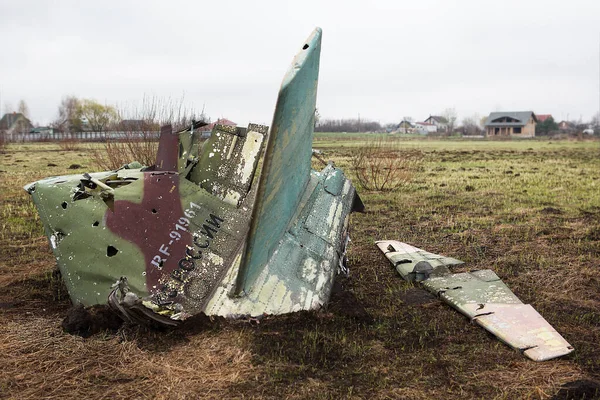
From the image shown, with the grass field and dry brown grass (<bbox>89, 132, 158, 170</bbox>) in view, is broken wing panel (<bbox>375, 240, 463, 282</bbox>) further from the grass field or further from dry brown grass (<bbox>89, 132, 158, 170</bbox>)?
dry brown grass (<bbox>89, 132, 158, 170</bbox>)

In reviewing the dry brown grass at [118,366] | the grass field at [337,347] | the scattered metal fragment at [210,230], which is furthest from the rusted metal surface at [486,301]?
the dry brown grass at [118,366]

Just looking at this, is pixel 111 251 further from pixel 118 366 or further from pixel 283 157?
pixel 283 157

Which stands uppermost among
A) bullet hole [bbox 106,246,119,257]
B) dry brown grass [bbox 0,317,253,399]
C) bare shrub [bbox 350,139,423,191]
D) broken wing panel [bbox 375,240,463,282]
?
bare shrub [bbox 350,139,423,191]

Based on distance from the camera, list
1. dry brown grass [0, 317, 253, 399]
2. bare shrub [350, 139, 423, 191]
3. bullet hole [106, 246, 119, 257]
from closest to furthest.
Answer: dry brown grass [0, 317, 253, 399] < bullet hole [106, 246, 119, 257] < bare shrub [350, 139, 423, 191]

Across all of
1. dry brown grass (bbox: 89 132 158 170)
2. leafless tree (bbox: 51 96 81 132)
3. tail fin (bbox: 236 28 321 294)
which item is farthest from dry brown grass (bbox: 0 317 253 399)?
leafless tree (bbox: 51 96 81 132)

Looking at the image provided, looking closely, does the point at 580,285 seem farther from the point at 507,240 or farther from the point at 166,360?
the point at 166,360

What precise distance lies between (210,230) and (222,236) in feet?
0.43

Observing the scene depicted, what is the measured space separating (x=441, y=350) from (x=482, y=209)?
7.30m

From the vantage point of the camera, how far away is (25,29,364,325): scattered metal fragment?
425 centimetres

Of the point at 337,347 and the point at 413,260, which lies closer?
the point at 337,347

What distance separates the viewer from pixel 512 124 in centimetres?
8650

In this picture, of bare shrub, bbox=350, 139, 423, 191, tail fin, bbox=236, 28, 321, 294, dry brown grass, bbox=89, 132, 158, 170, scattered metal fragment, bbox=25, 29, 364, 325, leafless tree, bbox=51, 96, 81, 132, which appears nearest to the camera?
tail fin, bbox=236, 28, 321, 294

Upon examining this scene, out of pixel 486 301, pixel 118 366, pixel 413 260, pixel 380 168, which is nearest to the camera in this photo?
pixel 118 366

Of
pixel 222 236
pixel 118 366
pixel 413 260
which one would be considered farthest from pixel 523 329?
pixel 118 366
